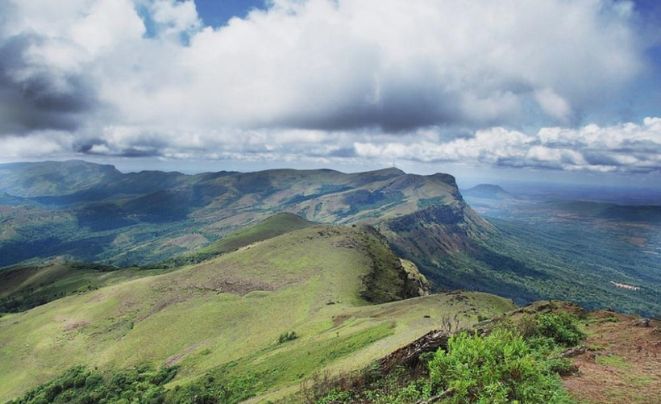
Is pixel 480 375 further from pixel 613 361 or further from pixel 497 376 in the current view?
pixel 613 361

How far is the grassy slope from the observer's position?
70562mm

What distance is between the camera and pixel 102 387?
86688mm

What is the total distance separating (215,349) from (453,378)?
8617 cm

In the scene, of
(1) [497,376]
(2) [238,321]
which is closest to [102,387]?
(2) [238,321]

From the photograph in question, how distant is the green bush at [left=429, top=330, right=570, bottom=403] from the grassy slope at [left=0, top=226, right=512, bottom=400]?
28.0m

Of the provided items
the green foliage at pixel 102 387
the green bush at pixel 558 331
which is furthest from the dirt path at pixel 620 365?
the green foliage at pixel 102 387

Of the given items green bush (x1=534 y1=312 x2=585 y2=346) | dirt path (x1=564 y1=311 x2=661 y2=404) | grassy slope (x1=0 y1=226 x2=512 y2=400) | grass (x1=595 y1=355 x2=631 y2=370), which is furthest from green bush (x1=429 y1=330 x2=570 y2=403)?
grassy slope (x1=0 y1=226 x2=512 y2=400)

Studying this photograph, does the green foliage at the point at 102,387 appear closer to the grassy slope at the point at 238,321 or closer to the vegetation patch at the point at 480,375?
the grassy slope at the point at 238,321

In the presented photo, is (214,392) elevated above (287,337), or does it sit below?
above

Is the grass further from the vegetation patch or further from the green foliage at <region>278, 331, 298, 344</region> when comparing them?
the green foliage at <region>278, 331, 298, 344</region>

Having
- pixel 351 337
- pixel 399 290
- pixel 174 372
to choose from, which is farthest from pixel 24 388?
pixel 399 290

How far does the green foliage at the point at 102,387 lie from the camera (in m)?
78.9

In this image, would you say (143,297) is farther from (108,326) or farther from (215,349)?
(215,349)

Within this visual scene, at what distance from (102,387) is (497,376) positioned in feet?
305
